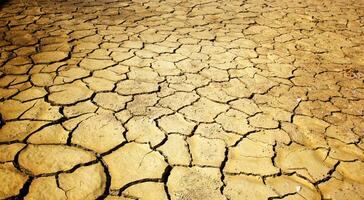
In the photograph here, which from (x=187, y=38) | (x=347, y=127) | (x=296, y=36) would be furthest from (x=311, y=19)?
(x=347, y=127)

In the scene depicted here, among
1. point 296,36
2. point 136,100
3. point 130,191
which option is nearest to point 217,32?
point 296,36

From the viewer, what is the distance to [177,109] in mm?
2148

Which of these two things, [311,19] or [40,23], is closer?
[40,23]

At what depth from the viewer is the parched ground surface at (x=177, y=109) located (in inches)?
61.8

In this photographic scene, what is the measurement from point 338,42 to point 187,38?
1824mm

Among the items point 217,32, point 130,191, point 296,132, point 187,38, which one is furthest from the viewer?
point 217,32

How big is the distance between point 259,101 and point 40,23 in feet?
9.49

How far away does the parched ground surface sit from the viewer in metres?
1.57

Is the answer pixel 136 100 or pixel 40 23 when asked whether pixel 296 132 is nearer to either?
pixel 136 100

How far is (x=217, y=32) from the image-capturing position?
3641mm

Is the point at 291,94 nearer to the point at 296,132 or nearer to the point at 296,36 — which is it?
the point at 296,132

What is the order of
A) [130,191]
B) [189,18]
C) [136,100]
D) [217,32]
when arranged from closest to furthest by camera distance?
[130,191]
[136,100]
[217,32]
[189,18]

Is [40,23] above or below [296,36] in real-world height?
above

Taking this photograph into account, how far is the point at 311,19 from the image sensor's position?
4297 mm
